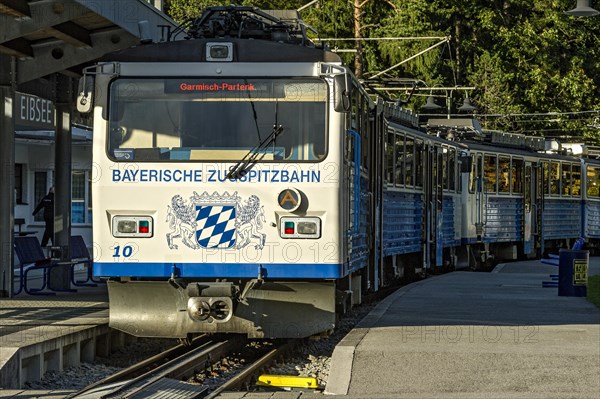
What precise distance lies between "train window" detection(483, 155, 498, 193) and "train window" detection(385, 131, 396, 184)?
10659mm

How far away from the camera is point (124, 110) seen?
42.7ft

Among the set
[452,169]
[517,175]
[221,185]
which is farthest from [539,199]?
[221,185]

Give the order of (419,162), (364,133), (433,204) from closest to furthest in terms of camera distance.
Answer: (364,133) < (419,162) < (433,204)

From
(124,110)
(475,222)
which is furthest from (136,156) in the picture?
(475,222)

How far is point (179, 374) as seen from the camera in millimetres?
12133

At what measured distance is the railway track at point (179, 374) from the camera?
35.6 feet

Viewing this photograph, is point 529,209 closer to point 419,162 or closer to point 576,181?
point 576,181

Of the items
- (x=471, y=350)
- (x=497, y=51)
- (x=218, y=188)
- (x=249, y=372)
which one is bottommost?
(x=249, y=372)

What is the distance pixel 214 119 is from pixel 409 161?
8.95 meters

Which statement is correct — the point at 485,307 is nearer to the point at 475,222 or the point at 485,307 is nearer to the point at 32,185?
the point at 475,222

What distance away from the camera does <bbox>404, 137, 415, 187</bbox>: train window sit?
21.1 m

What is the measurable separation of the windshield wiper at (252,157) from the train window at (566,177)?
2352 centimetres

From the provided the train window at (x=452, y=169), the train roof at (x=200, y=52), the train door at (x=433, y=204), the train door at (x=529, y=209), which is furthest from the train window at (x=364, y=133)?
the train door at (x=529, y=209)

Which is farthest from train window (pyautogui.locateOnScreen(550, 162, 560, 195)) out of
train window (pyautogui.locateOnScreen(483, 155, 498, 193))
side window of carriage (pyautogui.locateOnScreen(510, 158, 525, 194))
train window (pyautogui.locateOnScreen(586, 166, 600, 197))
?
train window (pyautogui.locateOnScreen(483, 155, 498, 193))
